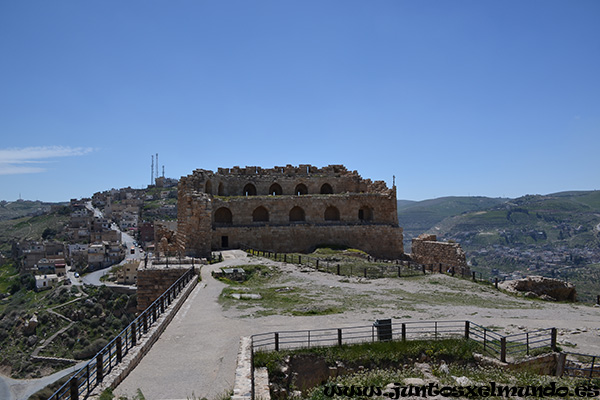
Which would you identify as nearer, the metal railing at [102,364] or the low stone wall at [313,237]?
the metal railing at [102,364]

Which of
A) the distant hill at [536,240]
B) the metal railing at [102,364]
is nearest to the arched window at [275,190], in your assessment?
the metal railing at [102,364]

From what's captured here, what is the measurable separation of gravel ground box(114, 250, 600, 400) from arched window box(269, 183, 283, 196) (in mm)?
15558

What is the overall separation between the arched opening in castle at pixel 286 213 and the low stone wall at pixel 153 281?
7.71 metres

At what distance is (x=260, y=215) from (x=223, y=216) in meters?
3.05

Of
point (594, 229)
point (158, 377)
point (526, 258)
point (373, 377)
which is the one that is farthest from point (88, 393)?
point (594, 229)

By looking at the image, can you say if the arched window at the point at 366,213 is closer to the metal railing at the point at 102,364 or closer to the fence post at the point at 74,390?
the metal railing at the point at 102,364

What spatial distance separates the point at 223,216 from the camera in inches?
1393

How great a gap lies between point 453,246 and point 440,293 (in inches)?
464

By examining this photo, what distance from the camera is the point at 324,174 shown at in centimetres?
4022

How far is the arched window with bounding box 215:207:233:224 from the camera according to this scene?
34991 millimetres

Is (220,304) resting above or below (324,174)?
below

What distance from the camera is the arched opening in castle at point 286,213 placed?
31.1 m

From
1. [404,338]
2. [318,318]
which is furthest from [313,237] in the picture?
[404,338]

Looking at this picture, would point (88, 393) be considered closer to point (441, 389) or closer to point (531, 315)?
point (441, 389)
